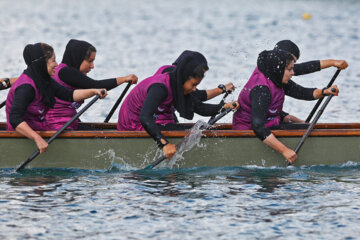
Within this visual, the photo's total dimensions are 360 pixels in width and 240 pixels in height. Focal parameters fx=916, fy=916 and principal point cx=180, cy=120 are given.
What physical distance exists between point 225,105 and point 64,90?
2048mm

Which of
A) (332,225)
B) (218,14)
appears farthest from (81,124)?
(218,14)

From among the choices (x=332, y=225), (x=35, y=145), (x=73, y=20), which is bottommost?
(x=332, y=225)

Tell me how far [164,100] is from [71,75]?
1.34m

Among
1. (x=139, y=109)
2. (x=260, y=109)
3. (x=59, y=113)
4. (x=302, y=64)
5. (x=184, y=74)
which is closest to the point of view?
(x=184, y=74)

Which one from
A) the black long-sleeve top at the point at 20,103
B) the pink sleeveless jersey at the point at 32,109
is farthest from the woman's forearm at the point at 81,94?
the black long-sleeve top at the point at 20,103

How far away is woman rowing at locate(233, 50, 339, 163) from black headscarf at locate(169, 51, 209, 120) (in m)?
0.79

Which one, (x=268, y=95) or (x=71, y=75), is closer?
(x=268, y=95)

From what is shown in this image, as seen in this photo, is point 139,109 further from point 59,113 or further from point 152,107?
point 59,113

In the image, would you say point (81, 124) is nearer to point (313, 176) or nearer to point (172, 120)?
point (172, 120)

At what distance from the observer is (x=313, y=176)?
1156cm

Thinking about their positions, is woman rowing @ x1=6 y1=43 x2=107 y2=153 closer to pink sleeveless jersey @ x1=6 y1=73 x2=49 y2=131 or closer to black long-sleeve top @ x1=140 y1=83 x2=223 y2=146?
pink sleeveless jersey @ x1=6 y1=73 x2=49 y2=131

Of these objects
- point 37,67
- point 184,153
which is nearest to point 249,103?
point 184,153

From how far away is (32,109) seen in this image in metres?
11.3

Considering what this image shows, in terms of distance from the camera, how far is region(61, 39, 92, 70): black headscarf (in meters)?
11.7
